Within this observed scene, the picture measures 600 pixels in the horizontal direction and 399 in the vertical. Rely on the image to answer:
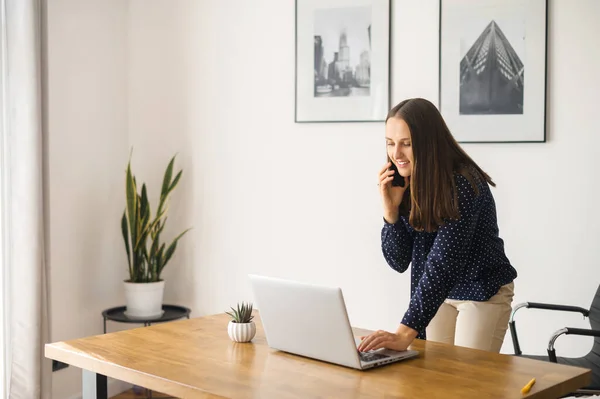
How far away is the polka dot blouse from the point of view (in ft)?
7.39

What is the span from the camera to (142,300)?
405cm

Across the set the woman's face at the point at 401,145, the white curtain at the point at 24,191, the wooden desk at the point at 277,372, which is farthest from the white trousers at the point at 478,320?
the white curtain at the point at 24,191

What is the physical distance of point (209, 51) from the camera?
425 cm

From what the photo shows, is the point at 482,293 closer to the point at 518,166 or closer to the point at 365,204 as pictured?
the point at 518,166

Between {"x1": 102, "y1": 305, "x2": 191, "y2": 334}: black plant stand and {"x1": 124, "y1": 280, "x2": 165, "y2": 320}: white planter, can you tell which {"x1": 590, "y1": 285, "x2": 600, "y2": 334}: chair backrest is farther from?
{"x1": 124, "y1": 280, "x2": 165, "y2": 320}: white planter

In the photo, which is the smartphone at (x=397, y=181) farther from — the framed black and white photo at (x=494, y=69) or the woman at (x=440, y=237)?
the framed black and white photo at (x=494, y=69)

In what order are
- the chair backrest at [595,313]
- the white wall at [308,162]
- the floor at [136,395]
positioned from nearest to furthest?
the chair backrest at [595,313]
the white wall at [308,162]
the floor at [136,395]

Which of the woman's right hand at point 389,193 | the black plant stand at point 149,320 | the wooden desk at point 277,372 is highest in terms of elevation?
the woman's right hand at point 389,193

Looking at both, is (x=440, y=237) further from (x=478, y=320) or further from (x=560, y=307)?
(x=560, y=307)

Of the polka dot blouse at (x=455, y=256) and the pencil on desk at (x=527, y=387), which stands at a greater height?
the polka dot blouse at (x=455, y=256)

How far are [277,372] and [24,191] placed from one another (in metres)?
2.05

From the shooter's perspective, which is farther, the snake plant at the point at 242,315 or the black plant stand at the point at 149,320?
the black plant stand at the point at 149,320

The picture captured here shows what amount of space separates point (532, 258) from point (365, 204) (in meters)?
0.85

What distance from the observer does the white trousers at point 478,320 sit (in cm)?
250
